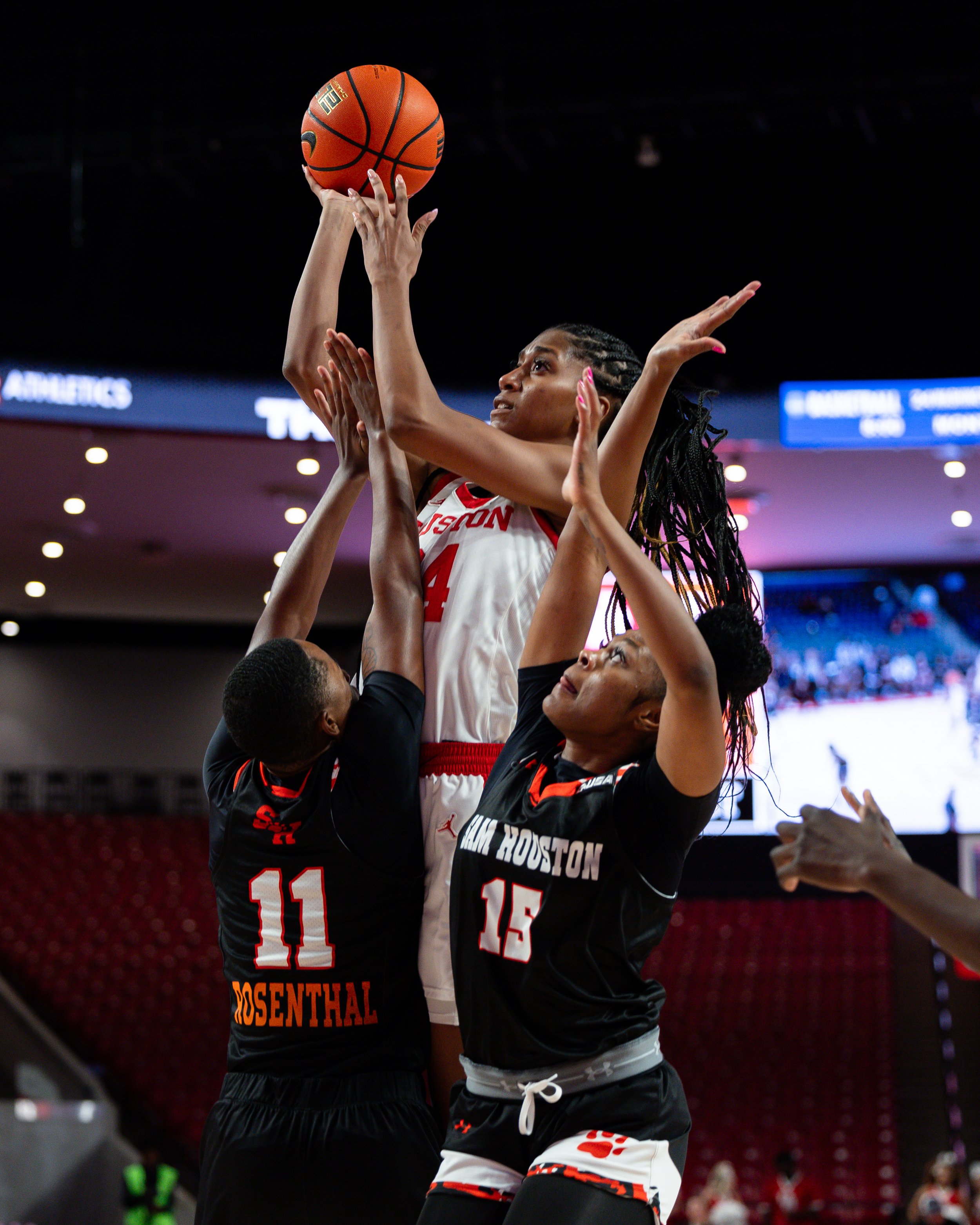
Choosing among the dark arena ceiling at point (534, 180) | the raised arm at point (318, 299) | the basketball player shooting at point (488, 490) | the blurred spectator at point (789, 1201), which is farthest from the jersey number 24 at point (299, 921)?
the blurred spectator at point (789, 1201)

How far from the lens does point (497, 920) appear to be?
8.00 feet

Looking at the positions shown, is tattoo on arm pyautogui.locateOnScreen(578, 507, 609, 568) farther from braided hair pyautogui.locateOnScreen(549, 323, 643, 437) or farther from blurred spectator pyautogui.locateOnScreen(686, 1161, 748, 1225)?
blurred spectator pyautogui.locateOnScreen(686, 1161, 748, 1225)

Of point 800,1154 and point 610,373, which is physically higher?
point 610,373

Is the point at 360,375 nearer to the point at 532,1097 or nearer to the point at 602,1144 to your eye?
the point at 532,1097

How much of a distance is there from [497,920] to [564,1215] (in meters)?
0.51

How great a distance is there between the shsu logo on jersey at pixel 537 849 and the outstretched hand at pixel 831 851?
52cm

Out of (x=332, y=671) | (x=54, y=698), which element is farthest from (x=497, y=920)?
(x=54, y=698)

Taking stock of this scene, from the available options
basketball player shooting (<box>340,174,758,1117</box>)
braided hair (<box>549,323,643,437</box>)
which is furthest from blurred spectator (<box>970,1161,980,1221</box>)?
braided hair (<box>549,323,643,437</box>)

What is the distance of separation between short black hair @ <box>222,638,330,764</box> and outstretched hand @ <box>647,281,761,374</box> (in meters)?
0.89

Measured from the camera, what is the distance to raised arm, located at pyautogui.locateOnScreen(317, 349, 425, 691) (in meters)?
2.88

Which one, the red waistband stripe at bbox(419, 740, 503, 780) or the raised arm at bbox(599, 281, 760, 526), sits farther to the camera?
the red waistband stripe at bbox(419, 740, 503, 780)

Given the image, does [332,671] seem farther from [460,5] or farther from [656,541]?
[460,5]

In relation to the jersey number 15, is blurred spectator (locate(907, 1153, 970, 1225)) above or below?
below

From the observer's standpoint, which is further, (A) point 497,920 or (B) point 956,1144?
(B) point 956,1144
